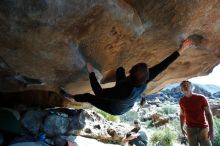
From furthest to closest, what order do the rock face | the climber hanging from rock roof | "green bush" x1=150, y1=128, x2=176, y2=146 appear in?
"green bush" x1=150, y1=128, x2=176, y2=146, the climber hanging from rock roof, the rock face

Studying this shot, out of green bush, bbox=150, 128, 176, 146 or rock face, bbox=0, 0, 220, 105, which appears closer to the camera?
rock face, bbox=0, 0, 220, 105

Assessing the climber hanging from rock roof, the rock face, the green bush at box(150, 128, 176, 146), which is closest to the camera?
the rock face

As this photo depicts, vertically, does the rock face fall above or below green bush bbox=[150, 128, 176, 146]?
above

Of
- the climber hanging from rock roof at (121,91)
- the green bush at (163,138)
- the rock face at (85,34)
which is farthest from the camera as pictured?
the green bush at (163,138)

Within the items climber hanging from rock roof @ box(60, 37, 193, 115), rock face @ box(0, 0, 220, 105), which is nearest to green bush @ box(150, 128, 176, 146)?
rock face @ box(0, 0, 220, 105)

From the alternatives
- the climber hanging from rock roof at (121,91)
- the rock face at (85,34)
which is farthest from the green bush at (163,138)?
the climber hanging from rock roof at (121,91)

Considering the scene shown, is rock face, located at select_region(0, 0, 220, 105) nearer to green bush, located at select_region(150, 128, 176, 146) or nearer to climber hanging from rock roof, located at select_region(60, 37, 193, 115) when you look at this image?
climber hanging from rock roof, located at select_region(60, 37, 193, 115)

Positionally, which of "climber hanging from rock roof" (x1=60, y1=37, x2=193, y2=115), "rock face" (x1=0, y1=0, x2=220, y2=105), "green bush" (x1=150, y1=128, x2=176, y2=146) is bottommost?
"climber hanging from rock roof" (x1=60, y1=37, x2=193, y2=115)

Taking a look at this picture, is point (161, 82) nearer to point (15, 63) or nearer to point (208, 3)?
point (208, 3)

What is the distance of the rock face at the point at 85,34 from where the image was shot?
5570 mm

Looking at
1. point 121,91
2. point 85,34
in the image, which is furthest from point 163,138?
point 85,34

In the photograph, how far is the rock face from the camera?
557cm

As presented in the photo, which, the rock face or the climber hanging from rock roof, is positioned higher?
→ the rock face

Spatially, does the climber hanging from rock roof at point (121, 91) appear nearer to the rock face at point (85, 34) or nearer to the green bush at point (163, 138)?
the rock face at point (85, 34)
